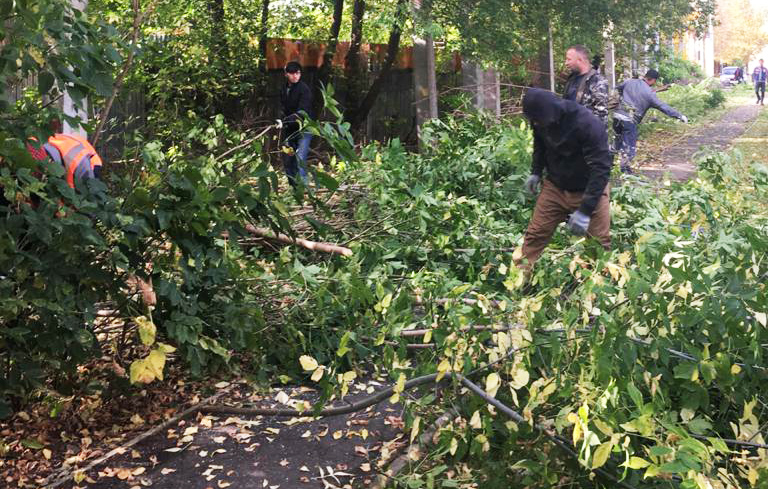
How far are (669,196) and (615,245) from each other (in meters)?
0.91

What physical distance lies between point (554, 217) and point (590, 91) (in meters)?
2.23

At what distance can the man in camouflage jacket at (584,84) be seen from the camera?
829cm

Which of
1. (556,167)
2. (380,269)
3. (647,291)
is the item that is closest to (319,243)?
(380,269)

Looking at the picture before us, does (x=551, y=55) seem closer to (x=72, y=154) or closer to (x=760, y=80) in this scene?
(x=72, y=154)

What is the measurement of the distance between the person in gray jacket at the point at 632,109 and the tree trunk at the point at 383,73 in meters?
3.31

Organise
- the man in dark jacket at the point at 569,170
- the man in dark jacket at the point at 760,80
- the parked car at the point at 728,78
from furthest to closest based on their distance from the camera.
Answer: the parked car at the point at 728,78 < the man in dark jacket at the point at 760,80 < the man in dark jacket at the point at 569,170

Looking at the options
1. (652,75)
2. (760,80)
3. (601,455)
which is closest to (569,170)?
(601,455)

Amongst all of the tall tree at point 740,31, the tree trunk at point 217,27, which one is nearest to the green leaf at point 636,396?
the tree trunk at point 217,27

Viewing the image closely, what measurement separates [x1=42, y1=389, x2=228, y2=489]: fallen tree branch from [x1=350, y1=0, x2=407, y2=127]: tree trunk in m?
9.22

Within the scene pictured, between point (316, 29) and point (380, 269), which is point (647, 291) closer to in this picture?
point (380, 269)

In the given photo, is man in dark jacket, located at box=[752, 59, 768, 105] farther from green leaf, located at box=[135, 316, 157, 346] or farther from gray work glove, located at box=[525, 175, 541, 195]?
green leaf, located at box=[135, 316, 157, 346]

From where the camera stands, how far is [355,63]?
55.7 ft

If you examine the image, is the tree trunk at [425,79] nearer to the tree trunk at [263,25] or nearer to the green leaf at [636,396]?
the tree trunk at [263,25]

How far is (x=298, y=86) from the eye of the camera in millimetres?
11703
